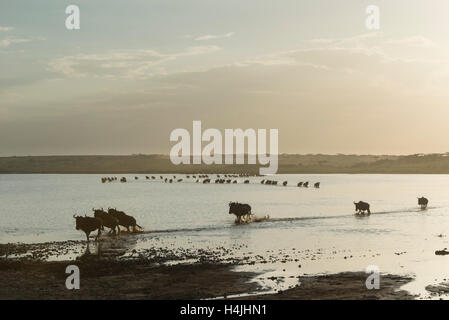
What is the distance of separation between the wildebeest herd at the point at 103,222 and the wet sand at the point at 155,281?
5223 millimetres

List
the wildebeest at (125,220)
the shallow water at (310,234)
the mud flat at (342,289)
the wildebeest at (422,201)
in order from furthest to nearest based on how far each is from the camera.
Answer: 1. the wildebeest at (422,201)
2. the wildebeest at (125,220)
3. the shallow water at (310,234)
4. the mud flat at (342,289)

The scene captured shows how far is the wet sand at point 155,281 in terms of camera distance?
16.7 metres

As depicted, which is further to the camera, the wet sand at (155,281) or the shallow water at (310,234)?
the shallow water at (310,234)

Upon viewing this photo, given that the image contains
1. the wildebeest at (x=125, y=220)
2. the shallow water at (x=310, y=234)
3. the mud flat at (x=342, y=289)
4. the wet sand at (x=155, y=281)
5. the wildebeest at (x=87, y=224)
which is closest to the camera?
the mud flat at (x=342, y=289)

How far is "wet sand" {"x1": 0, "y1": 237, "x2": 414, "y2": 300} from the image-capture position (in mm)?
16656

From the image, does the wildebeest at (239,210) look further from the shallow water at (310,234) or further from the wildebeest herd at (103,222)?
the wildebeest herd at (103,222)

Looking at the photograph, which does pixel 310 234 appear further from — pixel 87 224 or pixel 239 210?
pixel 87 224

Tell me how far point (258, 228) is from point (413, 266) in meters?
16.1

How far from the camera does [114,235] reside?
108ft

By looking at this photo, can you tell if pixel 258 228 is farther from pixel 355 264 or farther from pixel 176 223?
pixel 355 264

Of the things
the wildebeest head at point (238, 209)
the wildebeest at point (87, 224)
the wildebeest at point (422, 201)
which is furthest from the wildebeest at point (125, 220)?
the wildebeest at point (422, 201)

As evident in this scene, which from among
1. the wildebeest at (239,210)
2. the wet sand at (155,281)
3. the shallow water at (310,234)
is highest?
the wildebeest at (239,210)

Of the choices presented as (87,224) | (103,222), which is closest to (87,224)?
(87,224)
